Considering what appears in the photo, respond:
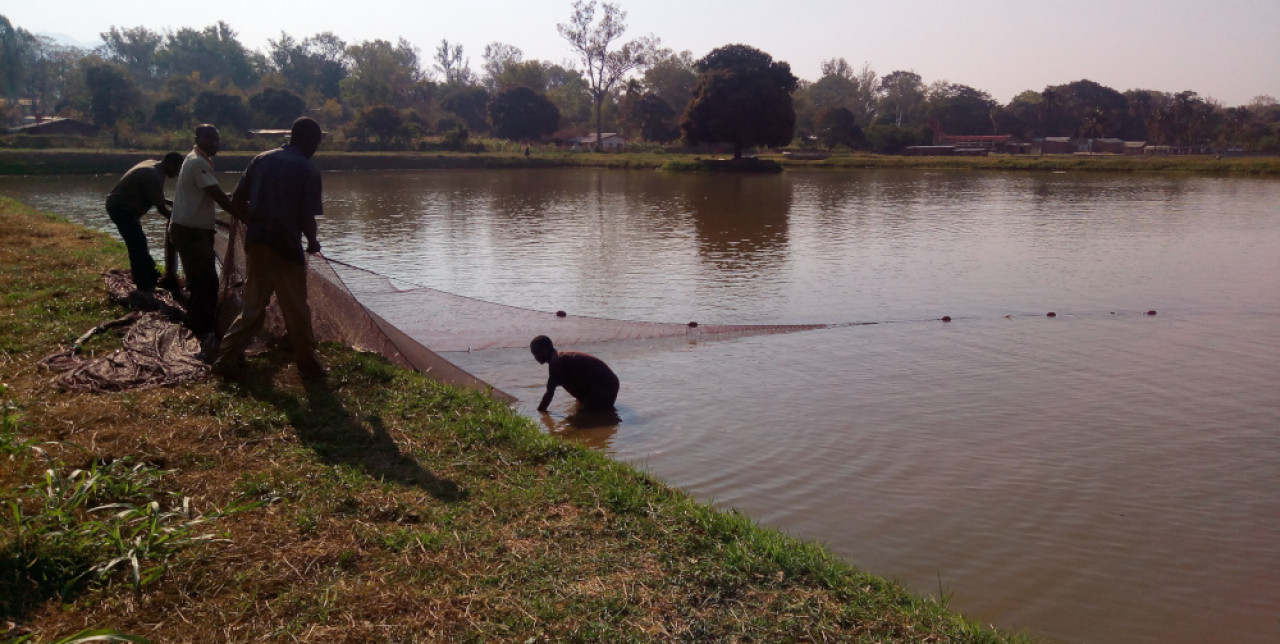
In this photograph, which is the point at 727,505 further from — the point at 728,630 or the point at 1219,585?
the point at 1219,585

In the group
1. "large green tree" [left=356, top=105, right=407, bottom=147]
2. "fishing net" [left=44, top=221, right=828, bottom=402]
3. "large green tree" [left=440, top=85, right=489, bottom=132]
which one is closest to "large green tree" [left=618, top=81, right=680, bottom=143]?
"large green tree" [left=356, top=105, right=407, bottom=147]

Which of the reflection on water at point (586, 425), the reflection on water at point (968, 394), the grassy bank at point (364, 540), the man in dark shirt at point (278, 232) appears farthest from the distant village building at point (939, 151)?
the grassy bank at point (364, 540)

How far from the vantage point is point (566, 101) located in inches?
4542

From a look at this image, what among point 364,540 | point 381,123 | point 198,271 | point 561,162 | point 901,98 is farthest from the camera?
point 901,98

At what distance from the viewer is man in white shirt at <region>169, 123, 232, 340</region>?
6773 mm

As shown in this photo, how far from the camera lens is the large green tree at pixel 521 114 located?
80750mm

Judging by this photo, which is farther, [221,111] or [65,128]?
[221,111]

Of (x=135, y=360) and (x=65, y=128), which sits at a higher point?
(x=65, y=128)

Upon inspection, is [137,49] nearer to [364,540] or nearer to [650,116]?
[650,116]

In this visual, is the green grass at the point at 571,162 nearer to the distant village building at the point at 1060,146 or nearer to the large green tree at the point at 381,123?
the large green tree at the point at 381,123

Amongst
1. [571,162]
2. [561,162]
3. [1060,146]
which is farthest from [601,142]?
[1060,146]

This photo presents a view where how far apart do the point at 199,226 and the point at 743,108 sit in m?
51.4

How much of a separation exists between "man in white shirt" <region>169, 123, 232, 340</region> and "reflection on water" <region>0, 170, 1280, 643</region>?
2.61m

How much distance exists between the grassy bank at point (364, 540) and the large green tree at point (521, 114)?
77740 millimetres
